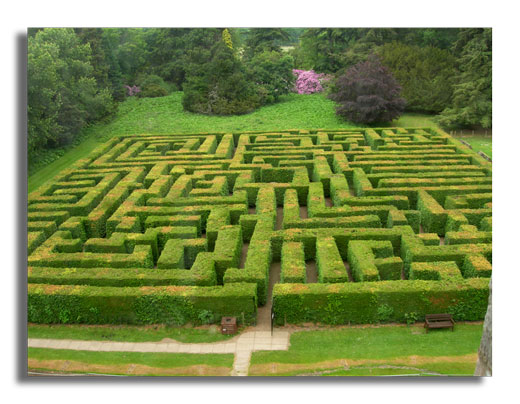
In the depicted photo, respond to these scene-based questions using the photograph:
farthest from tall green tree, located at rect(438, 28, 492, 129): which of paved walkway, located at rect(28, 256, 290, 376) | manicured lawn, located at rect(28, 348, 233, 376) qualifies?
manicured lawn, located at rect(28, 348, 233, 376)

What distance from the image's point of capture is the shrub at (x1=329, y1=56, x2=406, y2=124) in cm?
1750

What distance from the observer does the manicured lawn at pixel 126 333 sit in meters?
11.9

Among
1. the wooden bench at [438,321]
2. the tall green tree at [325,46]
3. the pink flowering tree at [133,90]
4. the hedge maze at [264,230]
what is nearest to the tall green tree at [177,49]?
the pink flowering tree at [133,90]

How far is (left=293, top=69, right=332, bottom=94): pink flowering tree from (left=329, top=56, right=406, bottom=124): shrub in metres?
0.55

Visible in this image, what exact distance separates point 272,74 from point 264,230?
5555 millimetres

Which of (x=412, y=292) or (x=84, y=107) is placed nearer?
(x=412, y=292)

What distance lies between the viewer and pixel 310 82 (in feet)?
57.3

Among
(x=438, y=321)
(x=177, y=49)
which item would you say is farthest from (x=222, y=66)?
(x=438, y=321)

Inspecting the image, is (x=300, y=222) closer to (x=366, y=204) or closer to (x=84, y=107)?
(x=366, y=204)

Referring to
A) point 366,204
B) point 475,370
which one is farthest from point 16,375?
point 366,204

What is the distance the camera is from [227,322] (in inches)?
481

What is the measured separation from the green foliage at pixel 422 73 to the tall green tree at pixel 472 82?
403 mm

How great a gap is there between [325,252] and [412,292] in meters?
3.08

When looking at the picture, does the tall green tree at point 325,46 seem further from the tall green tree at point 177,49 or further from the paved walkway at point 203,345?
the paved walkway at point 203,345
